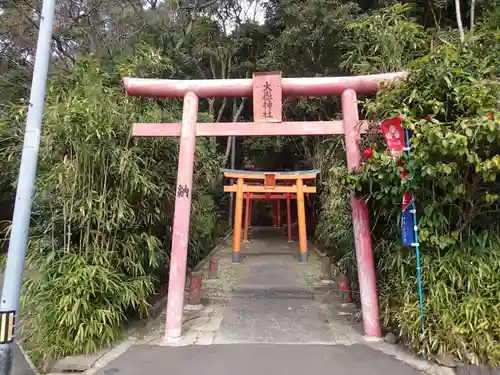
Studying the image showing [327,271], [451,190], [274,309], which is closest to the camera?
[451,190]

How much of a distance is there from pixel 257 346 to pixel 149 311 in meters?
2.08

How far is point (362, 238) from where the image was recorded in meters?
5.27

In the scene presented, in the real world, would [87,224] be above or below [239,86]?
below

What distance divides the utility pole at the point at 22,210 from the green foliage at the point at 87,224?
2.65 ft

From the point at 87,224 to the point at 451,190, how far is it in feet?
14.6

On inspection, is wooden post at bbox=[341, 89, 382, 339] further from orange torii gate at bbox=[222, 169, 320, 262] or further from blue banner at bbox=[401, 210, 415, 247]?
orange torii gate at bbox=[222, 169, 320, 262]

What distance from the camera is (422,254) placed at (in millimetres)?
4566

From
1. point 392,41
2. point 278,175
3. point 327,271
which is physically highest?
point 392,41

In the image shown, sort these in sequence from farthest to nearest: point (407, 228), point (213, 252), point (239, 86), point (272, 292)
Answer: point (213, 252) → point (272, 292) → point (239, 86) → point (407, 228)

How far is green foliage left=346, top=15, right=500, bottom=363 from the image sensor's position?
3994mm

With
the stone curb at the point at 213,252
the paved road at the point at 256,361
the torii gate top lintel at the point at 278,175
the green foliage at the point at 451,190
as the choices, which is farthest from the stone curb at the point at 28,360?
A: the torii gate top lintel at the point at 278,175

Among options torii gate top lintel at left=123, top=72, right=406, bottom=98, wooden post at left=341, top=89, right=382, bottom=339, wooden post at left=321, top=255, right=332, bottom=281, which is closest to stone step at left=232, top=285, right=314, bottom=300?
wooden post at left=321, top=255, right=332, bottom=281

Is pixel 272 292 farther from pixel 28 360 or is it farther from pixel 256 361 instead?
pixel 28 360

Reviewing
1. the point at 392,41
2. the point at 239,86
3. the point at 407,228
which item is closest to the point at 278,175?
the point at 239,86
